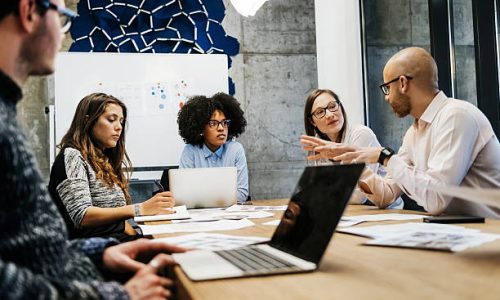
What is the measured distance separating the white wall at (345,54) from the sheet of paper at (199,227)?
3233 millimetres

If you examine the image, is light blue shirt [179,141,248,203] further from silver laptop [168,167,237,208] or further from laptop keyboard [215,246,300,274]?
laptop keyboard [215,246,300,274]

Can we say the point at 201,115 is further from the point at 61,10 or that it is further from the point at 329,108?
the point at 61,10

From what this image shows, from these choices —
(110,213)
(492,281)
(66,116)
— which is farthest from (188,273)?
(66,116)

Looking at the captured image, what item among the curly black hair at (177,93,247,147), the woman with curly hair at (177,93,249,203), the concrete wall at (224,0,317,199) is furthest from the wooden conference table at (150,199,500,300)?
the concrete wall at (224,0,317,199)

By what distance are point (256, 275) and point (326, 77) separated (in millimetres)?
4400

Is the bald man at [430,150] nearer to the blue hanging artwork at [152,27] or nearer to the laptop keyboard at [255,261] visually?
the laptop keyboard at [255,261]

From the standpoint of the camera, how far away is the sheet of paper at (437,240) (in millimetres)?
1071

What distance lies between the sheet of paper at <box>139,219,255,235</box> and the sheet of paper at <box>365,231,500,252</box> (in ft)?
2.04

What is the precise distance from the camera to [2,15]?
79cm

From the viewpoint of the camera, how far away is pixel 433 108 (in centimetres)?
225

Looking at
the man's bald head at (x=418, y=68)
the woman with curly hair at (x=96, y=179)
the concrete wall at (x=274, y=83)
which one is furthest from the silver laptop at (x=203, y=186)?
the concrete wall at (x=274, y=83)

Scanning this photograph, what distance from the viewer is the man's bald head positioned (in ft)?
7.62

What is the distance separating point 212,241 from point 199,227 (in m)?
0.43

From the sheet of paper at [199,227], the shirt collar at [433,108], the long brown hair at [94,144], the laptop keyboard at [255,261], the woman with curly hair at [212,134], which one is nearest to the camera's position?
the laptop keyboard at [255,261]
